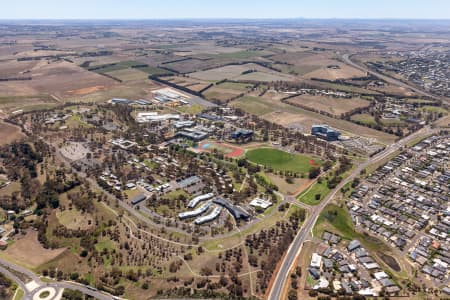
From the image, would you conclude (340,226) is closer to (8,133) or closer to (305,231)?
(305,231)

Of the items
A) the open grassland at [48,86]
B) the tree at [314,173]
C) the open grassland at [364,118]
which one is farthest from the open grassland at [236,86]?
the tree at [314,173]

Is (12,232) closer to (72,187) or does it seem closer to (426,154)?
(72,187)

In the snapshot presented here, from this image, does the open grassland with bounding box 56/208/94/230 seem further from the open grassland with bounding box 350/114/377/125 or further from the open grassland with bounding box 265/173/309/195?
the open grassland with bounding box 350/114/377/125

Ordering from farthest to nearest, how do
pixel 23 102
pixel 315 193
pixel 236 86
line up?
1. pixel 236 86
2. pixel 23 102
3. pixel 315 193

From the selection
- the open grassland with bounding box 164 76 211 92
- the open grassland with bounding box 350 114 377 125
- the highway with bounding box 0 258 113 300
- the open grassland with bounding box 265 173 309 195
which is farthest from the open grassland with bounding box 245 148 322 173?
the open grassland with bounding box 164 76 211 92

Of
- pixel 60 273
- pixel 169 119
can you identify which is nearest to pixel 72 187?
pixel 60 273

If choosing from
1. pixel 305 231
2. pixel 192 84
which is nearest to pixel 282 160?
pixel 305 231

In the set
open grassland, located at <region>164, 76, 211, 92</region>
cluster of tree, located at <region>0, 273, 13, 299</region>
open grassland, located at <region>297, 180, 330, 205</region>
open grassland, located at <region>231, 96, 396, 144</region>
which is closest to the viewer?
cluster of tree, located at <region>0, 273, 13, 299</region>
